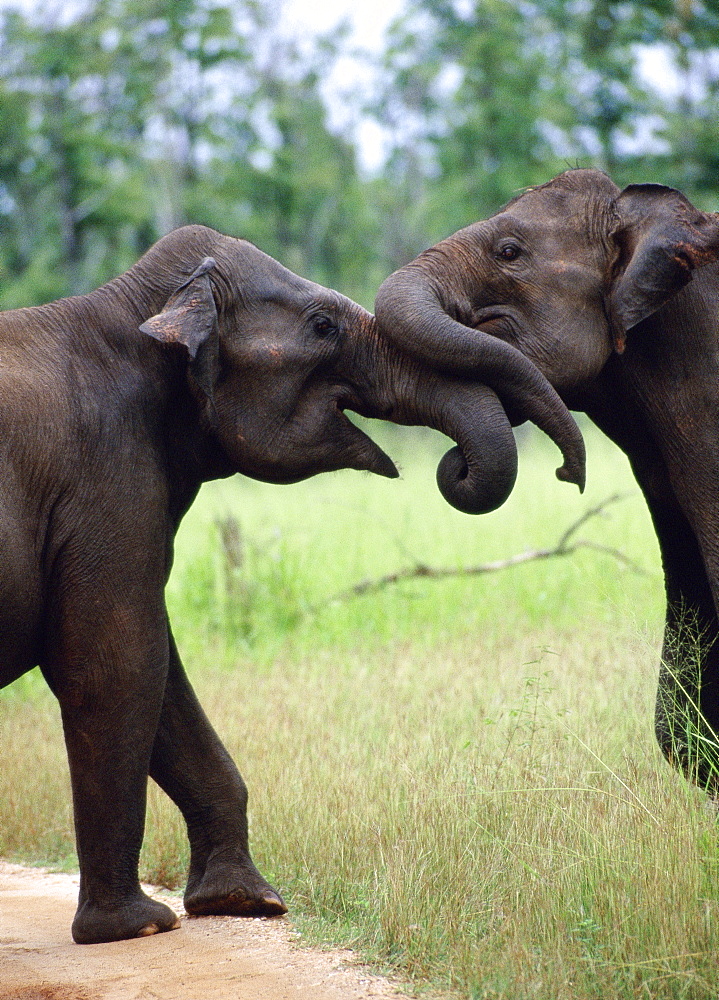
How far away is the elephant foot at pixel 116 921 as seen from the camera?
4566 mm

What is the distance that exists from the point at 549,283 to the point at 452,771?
2.01 m

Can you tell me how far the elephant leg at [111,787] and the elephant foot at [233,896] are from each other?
377 millimetres

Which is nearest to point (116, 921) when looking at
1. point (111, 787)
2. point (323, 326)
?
point (111, 787)

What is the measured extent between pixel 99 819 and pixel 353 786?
56.2 inches

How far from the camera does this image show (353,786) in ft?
18.4

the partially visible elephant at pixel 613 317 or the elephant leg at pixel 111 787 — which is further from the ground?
the partially visible elephant at pixel 613 317

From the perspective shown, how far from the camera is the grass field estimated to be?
407 centimetres

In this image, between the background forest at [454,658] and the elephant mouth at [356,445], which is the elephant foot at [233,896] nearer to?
the background forest at [454,658]

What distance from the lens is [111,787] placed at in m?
4.47

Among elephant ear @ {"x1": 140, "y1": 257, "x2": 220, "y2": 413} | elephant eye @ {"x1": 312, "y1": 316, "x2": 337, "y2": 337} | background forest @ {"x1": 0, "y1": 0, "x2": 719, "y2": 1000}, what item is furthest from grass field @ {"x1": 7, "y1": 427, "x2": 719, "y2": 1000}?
elephant ear @ {"x1": 140, "y1": 257, "x2": 220, "y2": 413}

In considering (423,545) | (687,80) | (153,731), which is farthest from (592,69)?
(153,731)

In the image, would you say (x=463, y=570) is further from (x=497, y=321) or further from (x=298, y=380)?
(x=298, y=380)

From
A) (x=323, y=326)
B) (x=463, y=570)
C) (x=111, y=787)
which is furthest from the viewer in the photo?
(x=463, y=570)

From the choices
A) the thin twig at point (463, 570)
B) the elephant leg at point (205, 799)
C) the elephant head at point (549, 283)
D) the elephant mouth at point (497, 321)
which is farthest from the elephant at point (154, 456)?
the thin twig at point (463, 570)
